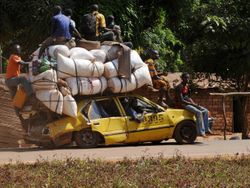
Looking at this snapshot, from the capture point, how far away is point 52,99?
12906 mm

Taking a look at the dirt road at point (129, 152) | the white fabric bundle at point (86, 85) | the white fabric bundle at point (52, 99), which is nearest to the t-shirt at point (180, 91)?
the dirt road at point (129, 152)

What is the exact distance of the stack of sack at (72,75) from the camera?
12938mm

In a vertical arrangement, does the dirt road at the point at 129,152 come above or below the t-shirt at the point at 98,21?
below

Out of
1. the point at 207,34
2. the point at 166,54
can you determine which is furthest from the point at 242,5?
the point at 166,54

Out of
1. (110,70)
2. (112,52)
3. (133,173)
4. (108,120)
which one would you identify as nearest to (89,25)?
(112,52)

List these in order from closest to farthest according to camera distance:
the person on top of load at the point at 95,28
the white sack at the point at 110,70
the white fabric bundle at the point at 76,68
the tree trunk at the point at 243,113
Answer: the white fabric bundle at the point at 76,68 → the white sack at the point at 110,70 → the person on top of load at the point at 95,28 → the tree trunk at the point at 243,113

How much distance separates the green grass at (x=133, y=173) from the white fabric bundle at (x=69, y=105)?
321 cm

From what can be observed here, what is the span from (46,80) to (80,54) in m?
0.94

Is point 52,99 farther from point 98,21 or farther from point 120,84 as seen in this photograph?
point 98,21

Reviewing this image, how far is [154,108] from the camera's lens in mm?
14109

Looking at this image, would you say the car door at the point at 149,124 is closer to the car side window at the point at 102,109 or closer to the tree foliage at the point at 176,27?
the car side window at the point at 102,109

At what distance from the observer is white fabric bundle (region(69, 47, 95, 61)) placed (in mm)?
13194

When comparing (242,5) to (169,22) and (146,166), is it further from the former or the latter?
(146,166)

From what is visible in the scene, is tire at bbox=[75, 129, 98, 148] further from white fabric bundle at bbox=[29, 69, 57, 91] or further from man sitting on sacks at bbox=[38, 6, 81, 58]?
man sitting on sacks at bbox=[38, 6, 81, 58]
